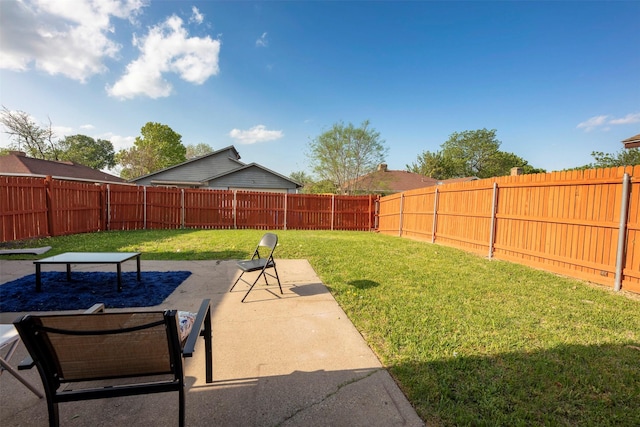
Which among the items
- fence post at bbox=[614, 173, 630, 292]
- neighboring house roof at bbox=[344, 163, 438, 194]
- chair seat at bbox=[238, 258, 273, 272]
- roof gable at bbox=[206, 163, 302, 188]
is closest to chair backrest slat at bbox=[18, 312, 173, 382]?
chair seat at bbox=[238, 258, 273, 272]

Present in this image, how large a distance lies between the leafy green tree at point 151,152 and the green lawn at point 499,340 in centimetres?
3681

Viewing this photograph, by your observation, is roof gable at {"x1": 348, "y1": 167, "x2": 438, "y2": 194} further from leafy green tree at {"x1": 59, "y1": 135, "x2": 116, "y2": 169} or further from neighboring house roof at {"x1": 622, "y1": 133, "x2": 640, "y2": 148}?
leafy green tree at {"x1": 59, "y1": 135, "x2": 116, "y2": 169}

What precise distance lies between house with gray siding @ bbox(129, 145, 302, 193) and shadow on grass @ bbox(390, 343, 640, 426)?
59.6ft

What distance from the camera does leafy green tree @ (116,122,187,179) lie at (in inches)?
1353

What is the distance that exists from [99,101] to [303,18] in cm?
1399

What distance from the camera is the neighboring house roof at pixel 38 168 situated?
16.5 metres

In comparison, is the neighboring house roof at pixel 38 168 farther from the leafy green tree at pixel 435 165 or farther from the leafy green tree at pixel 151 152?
the leafy green tree at pixel 435 165

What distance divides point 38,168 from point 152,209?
11.6 m

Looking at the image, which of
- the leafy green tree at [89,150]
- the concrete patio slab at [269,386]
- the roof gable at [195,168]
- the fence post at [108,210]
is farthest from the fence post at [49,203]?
the leafy green tree at [89,150]

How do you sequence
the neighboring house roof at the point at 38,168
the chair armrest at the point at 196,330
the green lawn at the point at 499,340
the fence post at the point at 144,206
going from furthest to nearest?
1. the neighboring house roof at the point at 38,168
2. the fence post at the point at 144,206
3. the green lawn at the point at 499,340
4. the chair armrest at the point at 196,330

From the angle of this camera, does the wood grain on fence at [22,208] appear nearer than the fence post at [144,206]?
Yes

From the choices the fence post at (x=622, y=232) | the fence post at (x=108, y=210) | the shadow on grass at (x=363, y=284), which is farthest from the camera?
the fence post at (x=108, y=210)

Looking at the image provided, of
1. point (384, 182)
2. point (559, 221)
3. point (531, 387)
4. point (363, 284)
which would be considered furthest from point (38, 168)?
point (384, 182)

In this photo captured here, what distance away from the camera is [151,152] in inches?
1372
